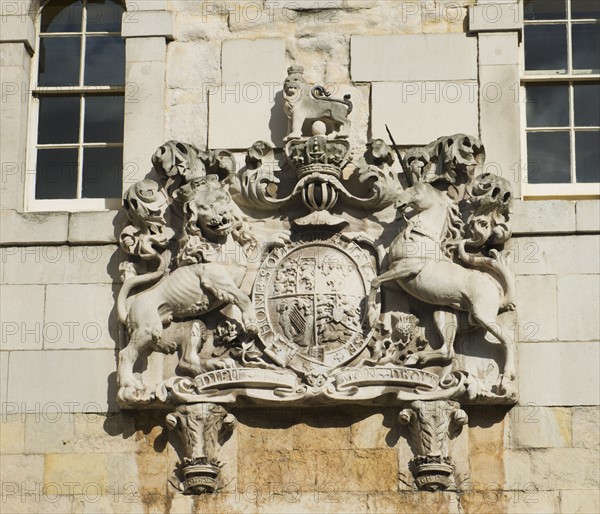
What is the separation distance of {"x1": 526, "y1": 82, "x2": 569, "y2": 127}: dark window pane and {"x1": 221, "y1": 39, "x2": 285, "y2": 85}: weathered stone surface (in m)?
1.96

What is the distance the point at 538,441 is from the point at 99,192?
13.0 feet

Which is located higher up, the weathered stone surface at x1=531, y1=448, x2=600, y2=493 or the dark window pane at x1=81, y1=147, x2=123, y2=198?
the dark window pane at x1=81, y1=147, x2=123, y2=198

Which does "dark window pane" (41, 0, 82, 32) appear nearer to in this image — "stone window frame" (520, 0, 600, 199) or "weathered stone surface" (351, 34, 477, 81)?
"weathered stone surface" (351, 34, 477, 81)

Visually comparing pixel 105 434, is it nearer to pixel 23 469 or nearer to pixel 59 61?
pixel 23 469

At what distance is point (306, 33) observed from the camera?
1609 centimetres

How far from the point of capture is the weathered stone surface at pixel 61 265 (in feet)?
51.1

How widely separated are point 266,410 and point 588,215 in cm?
282

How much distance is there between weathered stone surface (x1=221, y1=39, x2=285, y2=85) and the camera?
52.4 ft

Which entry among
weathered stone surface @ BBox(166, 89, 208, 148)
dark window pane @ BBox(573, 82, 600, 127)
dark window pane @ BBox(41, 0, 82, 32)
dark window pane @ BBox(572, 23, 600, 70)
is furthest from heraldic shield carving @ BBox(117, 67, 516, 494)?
dark window pane @ BBox(41, 0, 82, 32)

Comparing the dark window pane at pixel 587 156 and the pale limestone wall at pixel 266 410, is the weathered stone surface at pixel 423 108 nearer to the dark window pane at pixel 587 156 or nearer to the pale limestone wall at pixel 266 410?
the pale limestone wall at pixel 266 410

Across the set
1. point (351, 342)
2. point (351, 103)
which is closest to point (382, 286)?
point (351, 342)

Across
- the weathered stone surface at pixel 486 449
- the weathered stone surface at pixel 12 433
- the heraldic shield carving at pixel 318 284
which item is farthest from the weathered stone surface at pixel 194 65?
the weathered stone surface at pixel 486 449

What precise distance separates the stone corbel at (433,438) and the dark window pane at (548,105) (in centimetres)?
252

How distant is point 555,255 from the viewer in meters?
15.3
